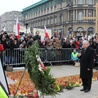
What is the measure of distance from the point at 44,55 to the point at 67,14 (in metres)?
81.0

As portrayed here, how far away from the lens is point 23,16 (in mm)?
137375

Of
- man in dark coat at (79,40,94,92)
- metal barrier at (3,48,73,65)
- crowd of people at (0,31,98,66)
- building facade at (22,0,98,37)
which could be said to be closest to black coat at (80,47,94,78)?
man in dark coat at (79,40,94,92)

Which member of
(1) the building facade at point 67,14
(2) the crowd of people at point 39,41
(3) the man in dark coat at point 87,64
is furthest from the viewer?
(1) the building facade at point 67,14

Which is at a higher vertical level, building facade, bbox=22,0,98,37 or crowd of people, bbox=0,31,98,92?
building facade, bbox=22,0,98,37

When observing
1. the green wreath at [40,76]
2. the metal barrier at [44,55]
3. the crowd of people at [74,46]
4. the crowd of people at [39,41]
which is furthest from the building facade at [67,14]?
the green wreath at [40,76]

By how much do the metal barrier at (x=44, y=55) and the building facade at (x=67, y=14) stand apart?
6126 centimetres

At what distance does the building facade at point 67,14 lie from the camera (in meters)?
90.2

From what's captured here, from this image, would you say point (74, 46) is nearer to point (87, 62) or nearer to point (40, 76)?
point (87, 62)

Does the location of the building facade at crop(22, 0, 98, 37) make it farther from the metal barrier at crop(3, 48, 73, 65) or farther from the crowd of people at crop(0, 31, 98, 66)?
the metal barrier at crop(3, 48, 73, 65)

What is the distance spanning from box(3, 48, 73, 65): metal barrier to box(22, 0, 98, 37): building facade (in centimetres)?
6126

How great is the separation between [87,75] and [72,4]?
84.7 metres

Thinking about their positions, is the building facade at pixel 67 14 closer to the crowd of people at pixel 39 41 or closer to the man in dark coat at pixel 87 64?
the crowd of people at pixel 39 41

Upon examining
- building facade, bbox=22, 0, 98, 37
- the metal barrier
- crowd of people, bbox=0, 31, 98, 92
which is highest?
building facade, bbox=22, 0, 98, 37

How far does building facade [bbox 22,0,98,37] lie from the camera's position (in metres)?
90.2
